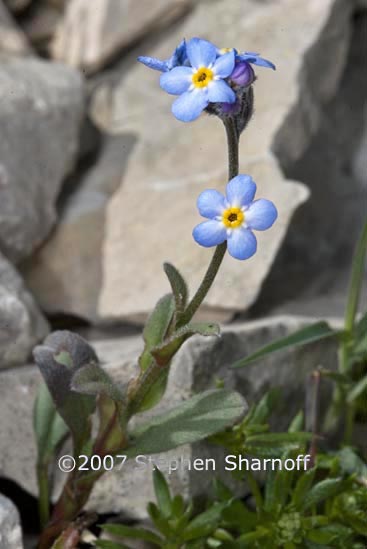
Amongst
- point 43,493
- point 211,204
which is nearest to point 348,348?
point 43,493

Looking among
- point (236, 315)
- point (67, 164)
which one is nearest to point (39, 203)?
point (67, 164)

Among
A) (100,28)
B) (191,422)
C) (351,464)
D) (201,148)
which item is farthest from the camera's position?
(100,28)

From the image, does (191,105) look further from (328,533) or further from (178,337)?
(328,533)

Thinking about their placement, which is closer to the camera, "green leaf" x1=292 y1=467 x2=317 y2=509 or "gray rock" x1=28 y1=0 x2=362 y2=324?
"green leaf" x1=292 y1=467 x2=317 y2=509

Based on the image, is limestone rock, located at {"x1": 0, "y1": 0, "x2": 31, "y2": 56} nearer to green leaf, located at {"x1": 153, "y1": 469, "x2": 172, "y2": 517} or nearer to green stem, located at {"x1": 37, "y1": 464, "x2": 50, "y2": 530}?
green stem, located at {"x1": 37, "y1": 464, "x2": 50, "y2": 530}

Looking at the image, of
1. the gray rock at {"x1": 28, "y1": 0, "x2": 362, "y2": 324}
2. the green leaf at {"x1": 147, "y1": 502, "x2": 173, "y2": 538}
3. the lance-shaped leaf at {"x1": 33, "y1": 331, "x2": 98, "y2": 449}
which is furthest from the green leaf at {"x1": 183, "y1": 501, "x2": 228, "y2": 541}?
the gray rock at {"x1": 28, "y1": 0, "x2": 362, "y2": 324}

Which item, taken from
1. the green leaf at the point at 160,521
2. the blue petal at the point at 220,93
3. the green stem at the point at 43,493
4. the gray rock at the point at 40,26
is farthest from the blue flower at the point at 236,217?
the gray rock at the point at 40,26

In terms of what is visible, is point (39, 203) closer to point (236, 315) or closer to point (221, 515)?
point (236, 315)
